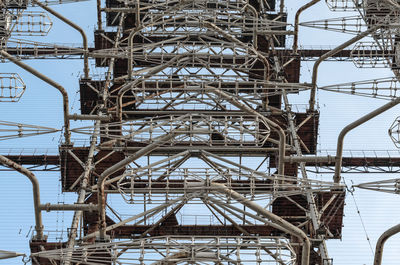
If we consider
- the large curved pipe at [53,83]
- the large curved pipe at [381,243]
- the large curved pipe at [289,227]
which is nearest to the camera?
the large curved pipe at [381,243]

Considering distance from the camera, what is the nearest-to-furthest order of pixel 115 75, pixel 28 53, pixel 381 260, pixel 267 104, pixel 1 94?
1. pixel 381 260
2. pixel 1 94
3. pixel 267 104
4. pixel 115 75
5. pixel 28 53

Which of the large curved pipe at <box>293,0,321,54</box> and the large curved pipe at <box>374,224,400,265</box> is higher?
the large curved pipe at <box>293,0,321,54</box>

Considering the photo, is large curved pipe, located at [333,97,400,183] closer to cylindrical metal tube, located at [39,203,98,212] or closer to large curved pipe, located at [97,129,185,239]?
large curved pipe, located at [97,129,185,239]

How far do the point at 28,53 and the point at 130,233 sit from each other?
20705 millimetres

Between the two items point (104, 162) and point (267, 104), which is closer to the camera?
point (104, 162)

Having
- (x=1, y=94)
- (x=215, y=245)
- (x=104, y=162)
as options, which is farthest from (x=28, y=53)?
(x=215, y=245)

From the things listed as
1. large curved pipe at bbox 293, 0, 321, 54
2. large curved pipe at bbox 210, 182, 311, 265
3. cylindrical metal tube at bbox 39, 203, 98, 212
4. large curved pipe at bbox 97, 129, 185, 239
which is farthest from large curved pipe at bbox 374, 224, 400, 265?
large curved pipe at bbox 293, 0, 321, 54

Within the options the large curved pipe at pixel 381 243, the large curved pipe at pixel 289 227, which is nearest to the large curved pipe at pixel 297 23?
the large curved pipe at pixel 289 227

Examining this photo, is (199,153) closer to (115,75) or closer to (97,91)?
(97,91)

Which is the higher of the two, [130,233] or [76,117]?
[76,117]

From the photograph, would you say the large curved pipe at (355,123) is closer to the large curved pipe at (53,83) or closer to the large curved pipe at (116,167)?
the large curved pipe at (116,167)

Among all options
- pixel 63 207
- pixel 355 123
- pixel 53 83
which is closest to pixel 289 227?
pixel 355 123

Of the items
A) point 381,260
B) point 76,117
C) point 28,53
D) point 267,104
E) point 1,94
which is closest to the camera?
point 381,260

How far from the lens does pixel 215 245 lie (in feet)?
92.6
